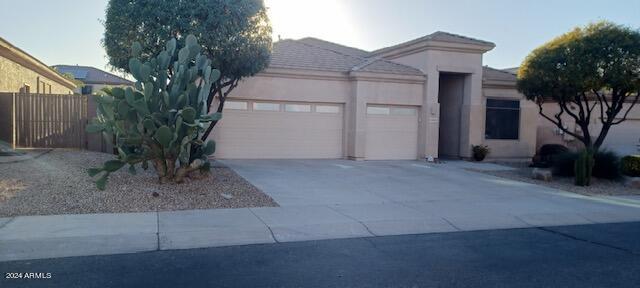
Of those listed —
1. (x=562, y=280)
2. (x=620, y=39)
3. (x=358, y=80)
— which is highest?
(x=620, y=39)

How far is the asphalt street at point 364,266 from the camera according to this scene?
5.88 meters

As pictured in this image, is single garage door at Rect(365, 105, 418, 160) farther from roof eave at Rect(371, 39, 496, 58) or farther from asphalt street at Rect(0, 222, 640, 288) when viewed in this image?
asphalt street at Rect(0, 222, 640, 288)

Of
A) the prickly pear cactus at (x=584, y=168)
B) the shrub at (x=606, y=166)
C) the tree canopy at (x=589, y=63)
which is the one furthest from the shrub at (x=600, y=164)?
the tree canopy at (x=589, y=63)

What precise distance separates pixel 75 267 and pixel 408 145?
15944 millimetres

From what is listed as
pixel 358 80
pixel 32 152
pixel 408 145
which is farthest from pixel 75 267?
pixel 408 145

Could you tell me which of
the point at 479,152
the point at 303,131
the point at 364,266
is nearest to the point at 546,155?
the point at 479,152

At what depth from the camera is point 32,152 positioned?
15180mm

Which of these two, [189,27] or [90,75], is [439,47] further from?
[90,75]

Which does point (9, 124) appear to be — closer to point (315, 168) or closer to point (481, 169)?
point (315, 168)

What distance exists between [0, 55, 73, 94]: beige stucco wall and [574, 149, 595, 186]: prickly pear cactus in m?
17.6

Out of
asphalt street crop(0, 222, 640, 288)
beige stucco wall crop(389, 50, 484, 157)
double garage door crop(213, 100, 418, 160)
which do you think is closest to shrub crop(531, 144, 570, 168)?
beige stucco wall crop(389, 50, 484, 157)

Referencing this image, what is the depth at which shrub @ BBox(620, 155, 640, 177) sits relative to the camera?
1597cm

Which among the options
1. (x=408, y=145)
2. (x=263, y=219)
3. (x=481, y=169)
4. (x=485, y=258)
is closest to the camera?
(x=485, y=258)

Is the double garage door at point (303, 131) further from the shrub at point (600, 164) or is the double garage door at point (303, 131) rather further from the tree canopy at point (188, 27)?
the shrub at point (600, 164)
